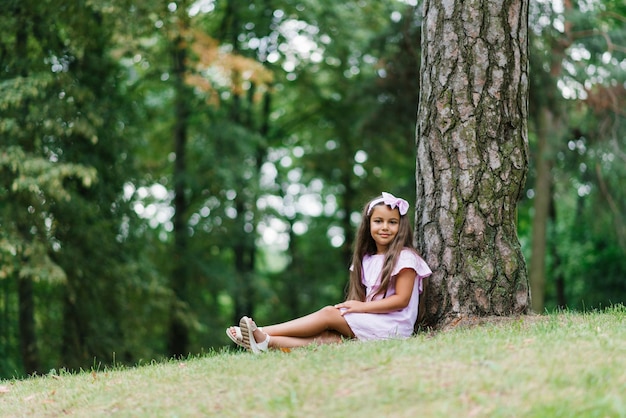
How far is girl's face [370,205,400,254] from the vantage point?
658 centimetres

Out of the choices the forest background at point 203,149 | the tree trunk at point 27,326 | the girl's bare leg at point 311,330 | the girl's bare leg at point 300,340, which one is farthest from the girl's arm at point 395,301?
the tree trunk at point 27,326

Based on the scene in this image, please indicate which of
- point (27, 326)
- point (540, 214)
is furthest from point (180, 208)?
point (540, 214)

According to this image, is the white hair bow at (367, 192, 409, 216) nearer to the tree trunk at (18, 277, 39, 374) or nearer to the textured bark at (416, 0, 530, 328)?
the textured bark at (416, 0, 530, 328)

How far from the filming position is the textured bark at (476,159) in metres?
6.28

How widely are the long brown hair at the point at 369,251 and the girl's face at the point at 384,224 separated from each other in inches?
1.9

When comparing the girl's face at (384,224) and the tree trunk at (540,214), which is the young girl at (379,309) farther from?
the tree trunk at (540,214)

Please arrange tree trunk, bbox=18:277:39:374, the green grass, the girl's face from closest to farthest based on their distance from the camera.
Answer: the green grass < the girl's face < tree trunk, bbox=18:277:39:374

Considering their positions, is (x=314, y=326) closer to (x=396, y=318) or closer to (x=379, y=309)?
(x=379, y=309)

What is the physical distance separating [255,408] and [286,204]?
18.4m

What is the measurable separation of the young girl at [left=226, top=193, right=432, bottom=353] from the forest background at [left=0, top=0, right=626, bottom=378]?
623 centimetres

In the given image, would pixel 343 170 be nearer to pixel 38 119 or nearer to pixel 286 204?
pixel 286 204

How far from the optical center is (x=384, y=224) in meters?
6.57

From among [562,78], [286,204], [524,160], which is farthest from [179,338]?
[524,160]

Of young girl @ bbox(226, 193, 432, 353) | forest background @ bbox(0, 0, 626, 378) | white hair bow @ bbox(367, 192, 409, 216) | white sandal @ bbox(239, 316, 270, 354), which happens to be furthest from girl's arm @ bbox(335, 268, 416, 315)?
forest background @ bbox(0, 0, 626, 378)
